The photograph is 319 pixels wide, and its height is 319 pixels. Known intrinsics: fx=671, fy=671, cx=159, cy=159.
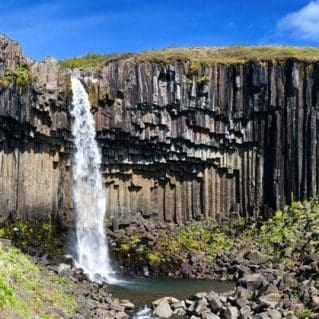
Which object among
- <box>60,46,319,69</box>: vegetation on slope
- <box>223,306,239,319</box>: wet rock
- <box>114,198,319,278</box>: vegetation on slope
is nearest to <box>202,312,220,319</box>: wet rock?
<box>223,306,239,319</box>: wet rock

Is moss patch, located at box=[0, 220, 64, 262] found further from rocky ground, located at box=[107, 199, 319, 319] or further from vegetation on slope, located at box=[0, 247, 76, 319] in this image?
vegetation on slope, located at box=[0, 247, 76, 319]

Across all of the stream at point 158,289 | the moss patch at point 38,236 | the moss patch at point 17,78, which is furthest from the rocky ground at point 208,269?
the moss patch at point 17,78

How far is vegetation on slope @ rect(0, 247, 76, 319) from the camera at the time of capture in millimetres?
14677

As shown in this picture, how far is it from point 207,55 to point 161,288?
54.9ft

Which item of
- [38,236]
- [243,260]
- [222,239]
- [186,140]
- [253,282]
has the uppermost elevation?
[186,140]

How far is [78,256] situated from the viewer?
3362 cm

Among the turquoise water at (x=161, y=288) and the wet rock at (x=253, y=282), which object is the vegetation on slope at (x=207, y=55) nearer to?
the turquoise water at (x=161, y=288)

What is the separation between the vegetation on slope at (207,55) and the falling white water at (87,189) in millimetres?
3220

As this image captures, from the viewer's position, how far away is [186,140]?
121 ft

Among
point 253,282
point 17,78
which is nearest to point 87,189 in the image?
point 17,78

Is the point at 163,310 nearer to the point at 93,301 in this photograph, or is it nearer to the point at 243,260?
the point at 93,301

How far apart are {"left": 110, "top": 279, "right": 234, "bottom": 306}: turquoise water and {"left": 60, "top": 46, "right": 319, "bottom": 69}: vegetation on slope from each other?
12540 mm

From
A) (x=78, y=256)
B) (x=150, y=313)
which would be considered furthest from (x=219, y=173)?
(x=150, y=313)

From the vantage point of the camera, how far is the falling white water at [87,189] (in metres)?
34.2
